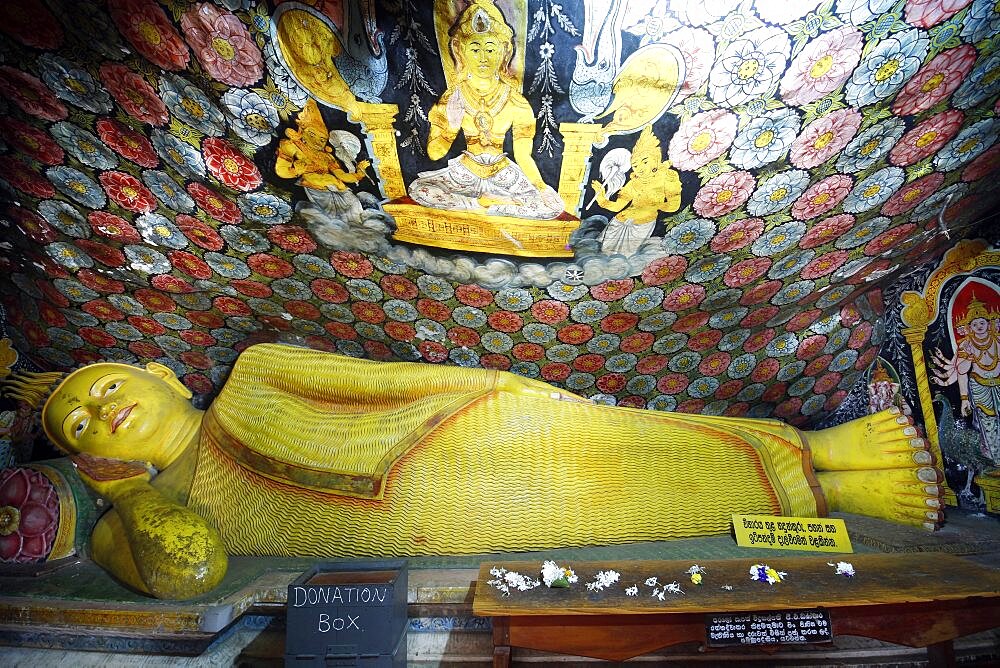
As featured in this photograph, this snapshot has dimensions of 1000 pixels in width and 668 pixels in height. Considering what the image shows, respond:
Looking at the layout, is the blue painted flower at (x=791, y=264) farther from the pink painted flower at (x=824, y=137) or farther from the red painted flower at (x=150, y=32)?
the red painted flower at (x=150, y=32)

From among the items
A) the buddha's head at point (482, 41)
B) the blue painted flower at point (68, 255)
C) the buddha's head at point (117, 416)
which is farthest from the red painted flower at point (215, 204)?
the buddha's head at point (482, 41)

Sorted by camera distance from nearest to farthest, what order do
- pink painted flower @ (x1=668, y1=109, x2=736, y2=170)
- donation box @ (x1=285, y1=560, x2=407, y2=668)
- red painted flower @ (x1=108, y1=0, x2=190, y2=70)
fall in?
donation box @ (x1=285, y1=560, x2=407, y2=668) < red painted flower @ (x1=108, y1=0, x2=190, y2=70) < pink painted flower @ (x1=668, y1=109, x2=736, y2=170)

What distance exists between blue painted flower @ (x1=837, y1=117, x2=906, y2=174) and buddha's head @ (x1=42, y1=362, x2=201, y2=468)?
15.9 ft

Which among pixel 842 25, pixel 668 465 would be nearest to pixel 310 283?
pixel 668 465

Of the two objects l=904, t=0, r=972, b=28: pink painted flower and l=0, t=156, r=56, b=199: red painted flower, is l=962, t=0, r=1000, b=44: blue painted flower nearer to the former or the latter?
l=904, t=0, r=972, b=28: pink painted flower

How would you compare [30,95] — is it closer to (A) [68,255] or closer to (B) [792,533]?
(A) [68,255]

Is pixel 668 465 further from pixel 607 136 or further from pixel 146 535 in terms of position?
pixel 146 535

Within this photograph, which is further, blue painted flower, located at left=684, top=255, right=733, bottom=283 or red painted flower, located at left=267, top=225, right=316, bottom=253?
blue painted flower, located at left=684, top=255, right=733, bottom=283

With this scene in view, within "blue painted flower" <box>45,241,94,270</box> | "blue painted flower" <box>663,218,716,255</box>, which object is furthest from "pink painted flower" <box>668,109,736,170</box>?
"blue painted flower" <box>45,241,94,270</box>

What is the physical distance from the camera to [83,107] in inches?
104

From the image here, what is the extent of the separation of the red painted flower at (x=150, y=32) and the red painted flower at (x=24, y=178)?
1.27 metres

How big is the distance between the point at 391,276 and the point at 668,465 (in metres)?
2.33

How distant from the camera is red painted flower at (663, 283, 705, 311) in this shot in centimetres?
360

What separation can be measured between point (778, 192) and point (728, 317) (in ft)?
3.63
